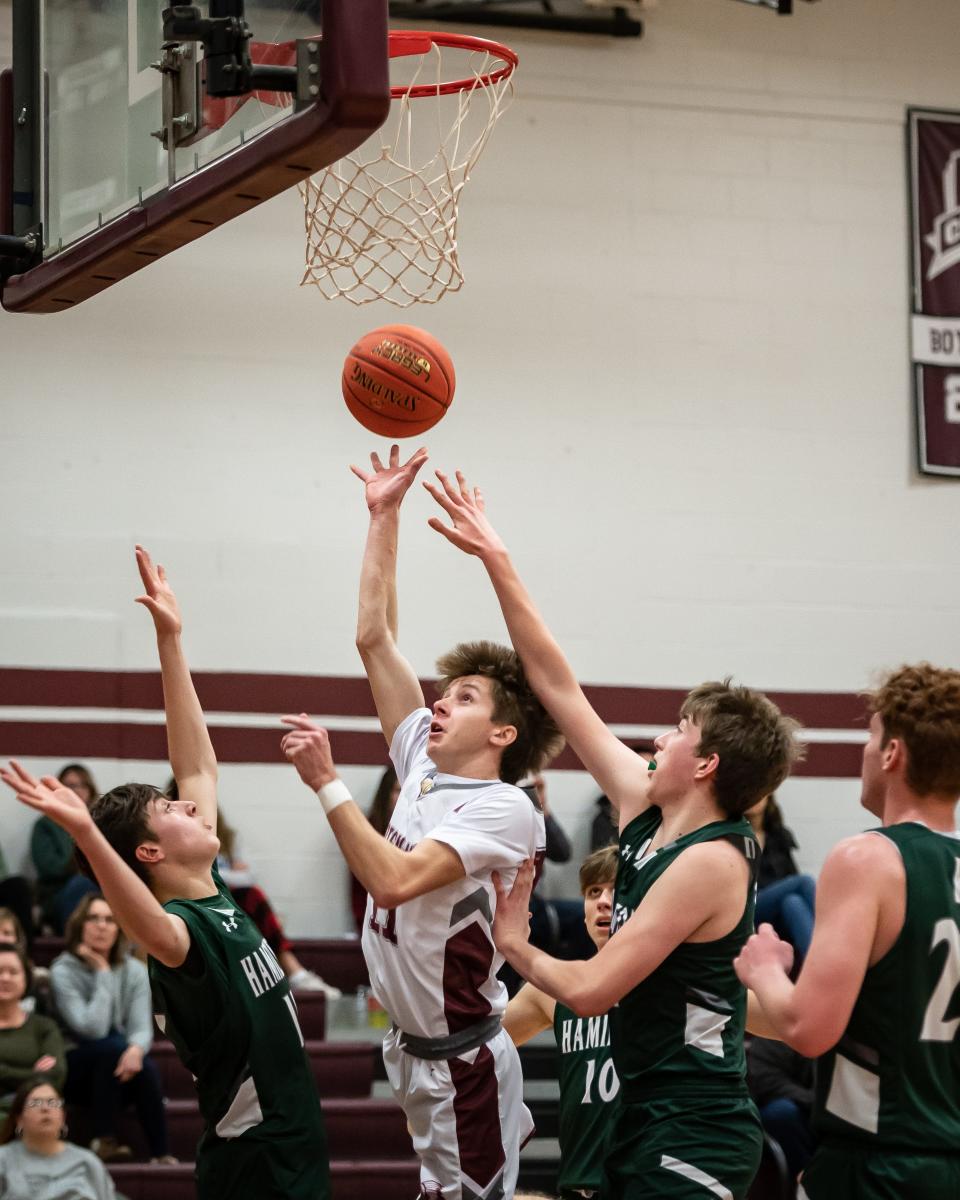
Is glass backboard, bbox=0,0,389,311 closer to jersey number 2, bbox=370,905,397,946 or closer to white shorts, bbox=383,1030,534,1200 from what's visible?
jersey number 2, bbox=370,905,397,946

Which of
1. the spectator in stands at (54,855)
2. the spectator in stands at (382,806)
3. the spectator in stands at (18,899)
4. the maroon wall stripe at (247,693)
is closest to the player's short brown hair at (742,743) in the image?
the spectator in stands at (382,806)

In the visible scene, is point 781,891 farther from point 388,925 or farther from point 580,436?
point 388,925

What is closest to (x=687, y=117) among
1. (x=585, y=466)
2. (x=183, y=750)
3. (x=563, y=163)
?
(x=563, y=163)

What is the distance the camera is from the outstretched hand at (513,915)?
148 inches

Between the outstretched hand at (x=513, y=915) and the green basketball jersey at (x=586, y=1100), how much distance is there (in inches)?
31.7

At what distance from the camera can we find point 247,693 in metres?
10.5

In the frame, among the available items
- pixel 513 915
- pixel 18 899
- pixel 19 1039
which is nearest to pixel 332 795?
pixel 513 915

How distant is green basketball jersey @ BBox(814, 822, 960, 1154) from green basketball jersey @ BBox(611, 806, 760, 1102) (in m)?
0.51

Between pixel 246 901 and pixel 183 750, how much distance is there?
472 cm

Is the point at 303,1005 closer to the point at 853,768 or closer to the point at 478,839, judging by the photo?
the point at 853,768

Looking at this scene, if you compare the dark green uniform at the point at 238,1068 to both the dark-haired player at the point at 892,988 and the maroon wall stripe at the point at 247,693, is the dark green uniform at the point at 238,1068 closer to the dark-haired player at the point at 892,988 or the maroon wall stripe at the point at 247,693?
the dark-haired player at the point at 892,988

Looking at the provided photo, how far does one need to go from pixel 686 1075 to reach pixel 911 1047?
0.64m

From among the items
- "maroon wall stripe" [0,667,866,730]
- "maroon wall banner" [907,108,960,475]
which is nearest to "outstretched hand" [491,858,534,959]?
"maroon wall stripe" [0,667,866,730]

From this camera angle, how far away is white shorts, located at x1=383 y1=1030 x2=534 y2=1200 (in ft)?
14.6
